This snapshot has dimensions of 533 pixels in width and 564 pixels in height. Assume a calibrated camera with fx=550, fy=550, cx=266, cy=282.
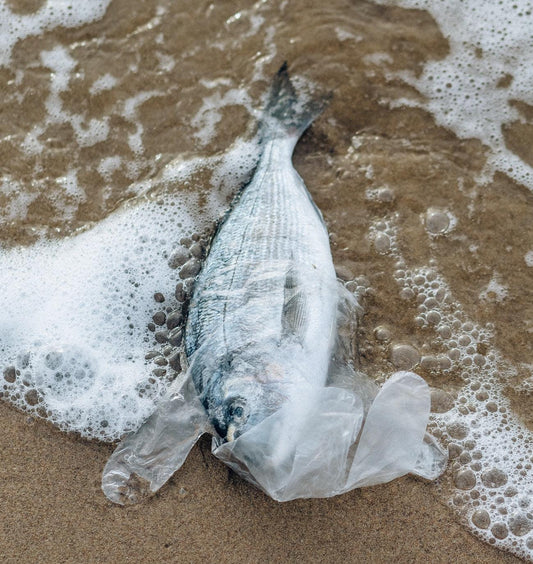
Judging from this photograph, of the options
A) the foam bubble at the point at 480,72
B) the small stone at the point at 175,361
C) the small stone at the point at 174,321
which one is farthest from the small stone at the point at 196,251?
the foam bubble at the point at 480,72

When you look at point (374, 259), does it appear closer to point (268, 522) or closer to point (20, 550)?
point (268, 522)

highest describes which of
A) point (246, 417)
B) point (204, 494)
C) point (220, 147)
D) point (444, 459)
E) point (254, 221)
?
point (220, 147)

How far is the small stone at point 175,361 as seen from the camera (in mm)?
3336

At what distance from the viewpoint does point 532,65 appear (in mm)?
3605

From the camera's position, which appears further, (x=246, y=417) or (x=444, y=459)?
(x=444, y=459)

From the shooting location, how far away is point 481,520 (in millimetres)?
3025

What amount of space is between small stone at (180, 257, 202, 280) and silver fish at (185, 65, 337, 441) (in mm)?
274

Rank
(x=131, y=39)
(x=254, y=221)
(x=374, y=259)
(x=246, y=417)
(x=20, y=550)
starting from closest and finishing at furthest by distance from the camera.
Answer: (x=246, y=417) < (x=20, y=550) < (x=254, y=221) < (x=374, y=259) < (x=131, y=39)

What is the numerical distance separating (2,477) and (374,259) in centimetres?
252

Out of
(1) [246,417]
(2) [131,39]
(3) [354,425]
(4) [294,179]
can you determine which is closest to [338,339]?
(3) [354,425]

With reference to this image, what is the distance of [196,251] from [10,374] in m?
1.36

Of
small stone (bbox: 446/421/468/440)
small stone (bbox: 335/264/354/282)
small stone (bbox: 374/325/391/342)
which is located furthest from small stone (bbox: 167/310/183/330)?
small stone (bbox: 446/421/468/440)

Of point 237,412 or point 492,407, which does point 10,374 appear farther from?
point 492,407

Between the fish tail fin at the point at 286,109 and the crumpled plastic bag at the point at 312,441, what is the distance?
4.11 feet
